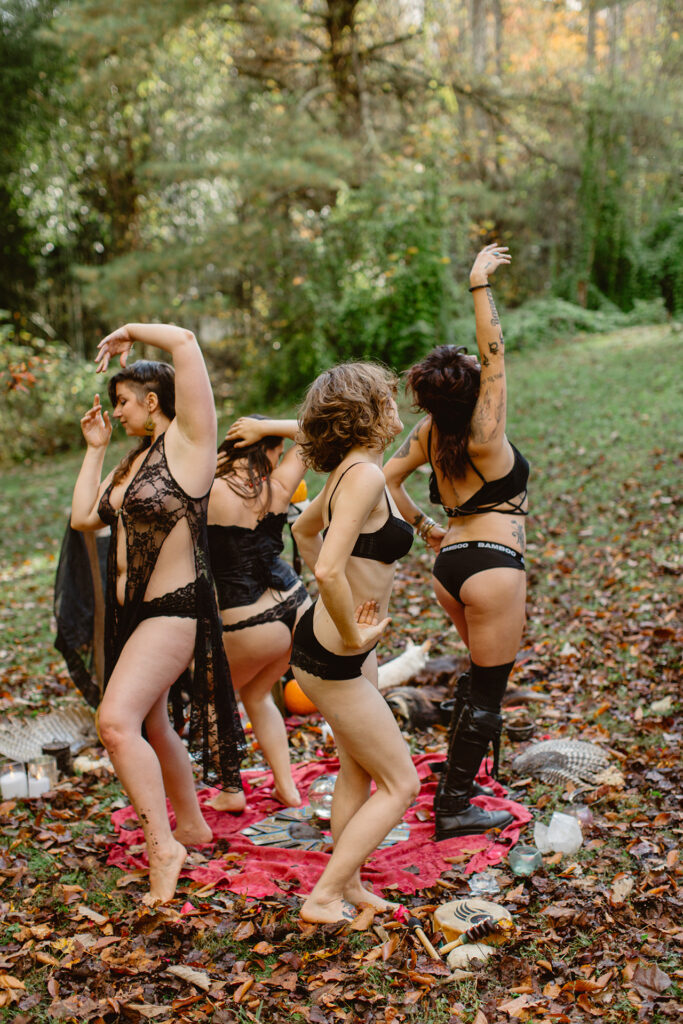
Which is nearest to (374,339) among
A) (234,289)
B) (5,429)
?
(234,289)

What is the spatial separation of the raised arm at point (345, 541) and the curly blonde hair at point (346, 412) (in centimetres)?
13

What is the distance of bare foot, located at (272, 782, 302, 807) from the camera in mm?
4145

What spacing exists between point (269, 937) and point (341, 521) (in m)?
1.61

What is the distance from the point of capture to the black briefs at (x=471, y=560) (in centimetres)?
346

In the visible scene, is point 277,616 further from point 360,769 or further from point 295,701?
point 295,701

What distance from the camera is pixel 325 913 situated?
3.06 meters

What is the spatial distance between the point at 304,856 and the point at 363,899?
58 centimetres

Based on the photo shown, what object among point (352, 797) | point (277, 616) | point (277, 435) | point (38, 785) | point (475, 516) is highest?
point (277, 435)

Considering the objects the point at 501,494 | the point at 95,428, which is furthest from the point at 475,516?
the point at 95,428

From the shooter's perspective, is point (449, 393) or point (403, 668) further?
point (403, 668)

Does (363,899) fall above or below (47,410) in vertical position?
below

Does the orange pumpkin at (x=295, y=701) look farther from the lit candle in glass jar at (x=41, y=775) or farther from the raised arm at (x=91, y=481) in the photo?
the raised arm at (x=91, y=481)

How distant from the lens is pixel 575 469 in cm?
1005

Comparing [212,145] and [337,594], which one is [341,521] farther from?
[212,145]
